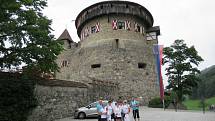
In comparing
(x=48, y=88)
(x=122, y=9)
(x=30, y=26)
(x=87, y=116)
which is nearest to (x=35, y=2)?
(x=30, y=26)

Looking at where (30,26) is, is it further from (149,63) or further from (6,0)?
(149,63)

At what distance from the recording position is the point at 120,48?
85.9 ft

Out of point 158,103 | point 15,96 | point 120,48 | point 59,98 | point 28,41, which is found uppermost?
point 120,48

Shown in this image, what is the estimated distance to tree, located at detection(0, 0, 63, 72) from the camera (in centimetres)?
964

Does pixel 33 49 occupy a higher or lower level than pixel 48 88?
higher

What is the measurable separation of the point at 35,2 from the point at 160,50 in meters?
10.5

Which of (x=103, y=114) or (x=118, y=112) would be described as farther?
(x=118, y=112)

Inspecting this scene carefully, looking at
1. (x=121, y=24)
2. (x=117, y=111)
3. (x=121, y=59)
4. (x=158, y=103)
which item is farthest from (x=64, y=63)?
(x=117, y=111)

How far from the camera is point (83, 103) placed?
659 inches

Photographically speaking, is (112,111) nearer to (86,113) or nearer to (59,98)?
(86,113)

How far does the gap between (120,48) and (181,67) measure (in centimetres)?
812

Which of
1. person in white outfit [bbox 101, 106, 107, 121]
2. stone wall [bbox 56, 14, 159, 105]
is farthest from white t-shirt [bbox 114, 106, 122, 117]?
stone wall [bbox 56, 14, 159, 105]

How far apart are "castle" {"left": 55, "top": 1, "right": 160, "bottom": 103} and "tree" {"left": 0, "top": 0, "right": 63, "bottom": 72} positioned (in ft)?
45.1

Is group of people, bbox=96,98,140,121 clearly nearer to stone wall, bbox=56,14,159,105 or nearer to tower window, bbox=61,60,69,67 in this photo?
stone wall, bbox=56,14,159,105
